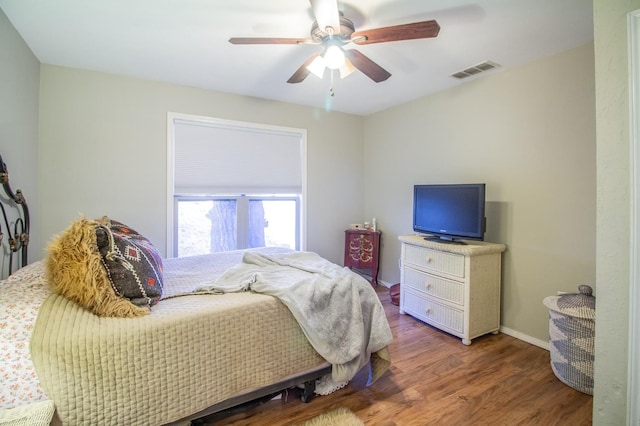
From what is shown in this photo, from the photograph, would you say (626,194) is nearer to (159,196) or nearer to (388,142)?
(388,142)

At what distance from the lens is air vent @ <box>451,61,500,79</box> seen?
8.38 ft

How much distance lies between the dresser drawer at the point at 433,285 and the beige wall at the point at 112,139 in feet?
8.11

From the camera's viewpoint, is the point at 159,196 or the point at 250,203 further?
the point at 250,203

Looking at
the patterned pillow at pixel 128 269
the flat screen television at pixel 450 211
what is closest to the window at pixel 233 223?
the flat screen television at pixel 450 211

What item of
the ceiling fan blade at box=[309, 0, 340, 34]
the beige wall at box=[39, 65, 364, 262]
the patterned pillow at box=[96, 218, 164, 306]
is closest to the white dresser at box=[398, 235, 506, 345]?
the ceiling fan blade at box=[309, 0, 340, 34]

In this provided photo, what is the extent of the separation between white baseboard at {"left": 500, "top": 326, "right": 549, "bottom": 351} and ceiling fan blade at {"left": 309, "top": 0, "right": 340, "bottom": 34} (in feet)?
9.59

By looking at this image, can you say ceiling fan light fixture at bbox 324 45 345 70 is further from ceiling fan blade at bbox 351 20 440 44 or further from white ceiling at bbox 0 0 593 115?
white ceiling at bbox 0 0 593 115

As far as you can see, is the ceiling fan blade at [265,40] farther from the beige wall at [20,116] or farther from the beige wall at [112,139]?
the beige wall at [112,139]

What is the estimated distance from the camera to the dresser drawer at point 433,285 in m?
2.58

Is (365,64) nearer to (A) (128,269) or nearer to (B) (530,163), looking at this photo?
(B) (530,163)

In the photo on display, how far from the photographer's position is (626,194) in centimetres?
107

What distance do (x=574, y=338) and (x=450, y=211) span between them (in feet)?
4.23

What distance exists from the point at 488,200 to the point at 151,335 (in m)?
2.95

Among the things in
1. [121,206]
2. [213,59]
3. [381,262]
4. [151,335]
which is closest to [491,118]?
[381,262]
